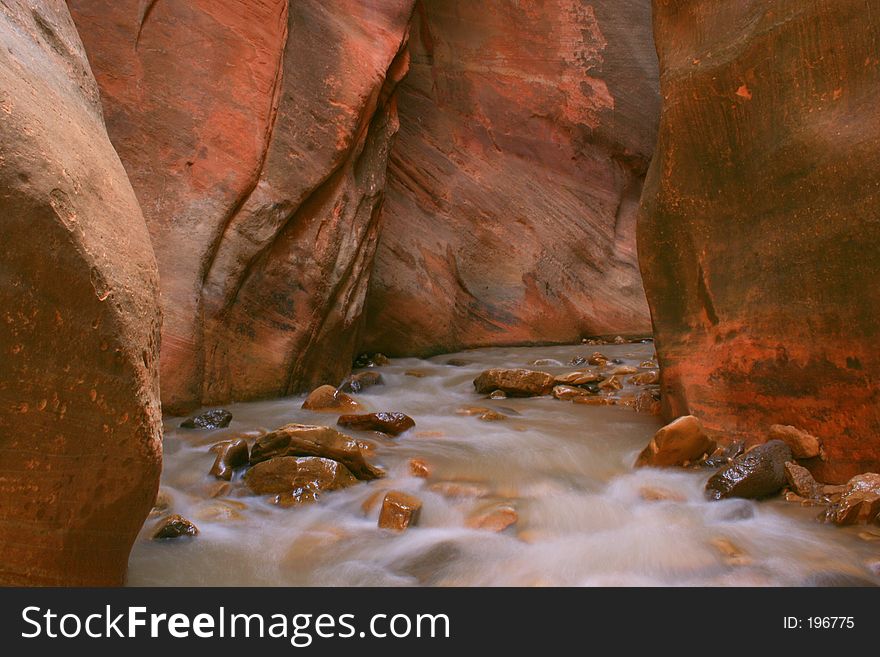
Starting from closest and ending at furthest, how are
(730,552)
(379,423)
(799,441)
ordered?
(730,552) < (799,441) < (379,423)

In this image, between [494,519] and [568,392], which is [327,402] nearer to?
[568,392]

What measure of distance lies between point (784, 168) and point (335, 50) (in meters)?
3.69

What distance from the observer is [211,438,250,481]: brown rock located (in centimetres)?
324

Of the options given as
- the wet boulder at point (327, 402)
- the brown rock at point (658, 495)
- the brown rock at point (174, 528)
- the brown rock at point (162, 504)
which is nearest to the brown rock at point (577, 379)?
the wet boulder at point (327, 402)

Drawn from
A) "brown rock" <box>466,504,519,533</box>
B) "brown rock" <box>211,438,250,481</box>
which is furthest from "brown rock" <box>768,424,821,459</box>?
"brown rock" <box>211,438,250,481</box>

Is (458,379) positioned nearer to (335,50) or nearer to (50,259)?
(335,50)

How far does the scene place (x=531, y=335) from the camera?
8.68 metres

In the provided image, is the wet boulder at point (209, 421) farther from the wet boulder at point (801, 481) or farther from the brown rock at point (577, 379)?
the wet boulder at point (801, 481)

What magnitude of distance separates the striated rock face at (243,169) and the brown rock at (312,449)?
1340 millimetres

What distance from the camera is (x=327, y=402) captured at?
15.6 ft


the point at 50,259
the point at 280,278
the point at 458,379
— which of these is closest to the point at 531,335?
the point at 458,379

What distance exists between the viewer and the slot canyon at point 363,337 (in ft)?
5.89

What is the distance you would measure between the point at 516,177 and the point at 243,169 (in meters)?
5.42

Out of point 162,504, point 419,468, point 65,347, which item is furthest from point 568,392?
point 65,347
